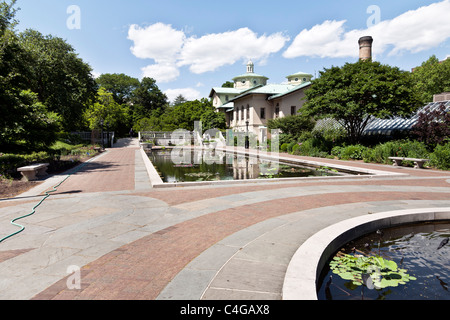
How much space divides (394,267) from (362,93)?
62.5ft

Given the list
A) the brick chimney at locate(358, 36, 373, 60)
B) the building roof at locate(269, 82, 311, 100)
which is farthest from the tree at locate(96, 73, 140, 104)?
the brick chimney at locate(358, 36, 373, 60)

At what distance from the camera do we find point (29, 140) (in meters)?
14.3

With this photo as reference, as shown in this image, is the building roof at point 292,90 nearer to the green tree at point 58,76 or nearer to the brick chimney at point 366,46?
the brick chimney at point 366,46

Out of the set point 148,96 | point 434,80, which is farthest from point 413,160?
point 148,96

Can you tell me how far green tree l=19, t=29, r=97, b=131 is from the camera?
29703 mm

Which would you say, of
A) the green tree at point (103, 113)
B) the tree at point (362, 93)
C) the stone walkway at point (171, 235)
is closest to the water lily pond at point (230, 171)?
the stone walkway at point (171, 235)

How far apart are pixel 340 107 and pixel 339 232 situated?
1823cm

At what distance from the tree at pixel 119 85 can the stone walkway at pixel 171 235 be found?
258 ft

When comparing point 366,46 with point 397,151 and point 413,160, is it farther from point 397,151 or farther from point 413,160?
point 413,160

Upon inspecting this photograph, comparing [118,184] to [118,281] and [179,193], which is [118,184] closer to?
[179,193]

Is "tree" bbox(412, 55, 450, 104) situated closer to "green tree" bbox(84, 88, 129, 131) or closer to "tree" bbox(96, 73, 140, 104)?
"green tree" bbox(84, 88, 129, 131)

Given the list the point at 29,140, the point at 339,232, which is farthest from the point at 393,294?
the point at 29,140

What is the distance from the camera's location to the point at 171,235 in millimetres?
5133

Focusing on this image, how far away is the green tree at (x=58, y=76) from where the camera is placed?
29703 millimetres
